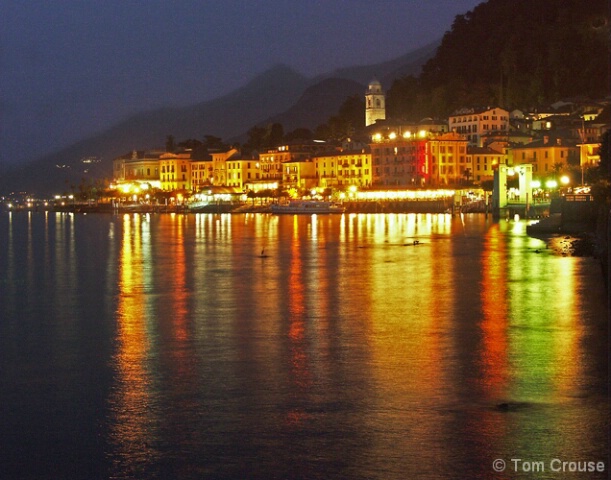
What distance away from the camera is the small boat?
9669 cm

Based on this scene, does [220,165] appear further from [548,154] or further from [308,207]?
[548,154]

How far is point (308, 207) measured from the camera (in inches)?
3878

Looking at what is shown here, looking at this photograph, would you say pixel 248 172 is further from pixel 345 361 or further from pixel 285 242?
pixel 345 361

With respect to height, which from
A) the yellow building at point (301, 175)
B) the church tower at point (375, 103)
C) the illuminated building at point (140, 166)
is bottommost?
the yellow building at point (301, 175)

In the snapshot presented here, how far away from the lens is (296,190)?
111 metres

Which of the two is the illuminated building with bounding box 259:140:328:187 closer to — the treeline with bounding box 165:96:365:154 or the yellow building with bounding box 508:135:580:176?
the treeline with bounding box 165:96:365:154

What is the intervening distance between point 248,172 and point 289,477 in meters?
113

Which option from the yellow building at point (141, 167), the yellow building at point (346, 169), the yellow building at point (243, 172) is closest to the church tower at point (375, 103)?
the yellow building at point (346, 169)

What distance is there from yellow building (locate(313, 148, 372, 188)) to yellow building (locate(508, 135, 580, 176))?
19.8m

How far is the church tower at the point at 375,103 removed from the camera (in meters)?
120

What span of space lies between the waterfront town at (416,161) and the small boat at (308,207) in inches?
191

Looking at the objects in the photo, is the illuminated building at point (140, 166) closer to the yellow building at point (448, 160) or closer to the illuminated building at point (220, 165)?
the illuminated building at point (220, 165)

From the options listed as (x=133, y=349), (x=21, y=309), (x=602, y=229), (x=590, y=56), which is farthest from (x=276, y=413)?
(x=590, y=56)

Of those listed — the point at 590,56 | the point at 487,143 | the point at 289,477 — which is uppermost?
the point at 590,56
